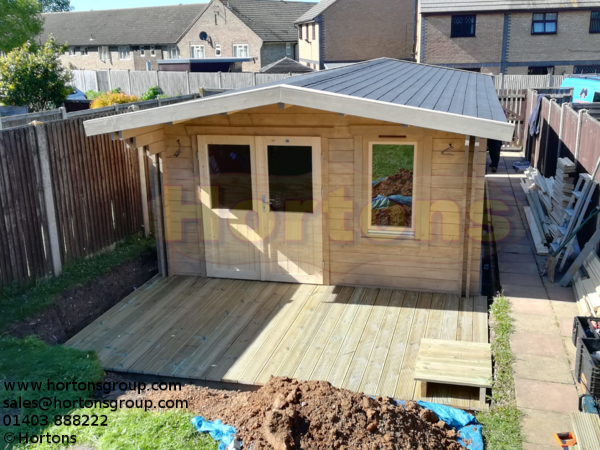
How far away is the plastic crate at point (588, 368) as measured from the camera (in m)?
4.65

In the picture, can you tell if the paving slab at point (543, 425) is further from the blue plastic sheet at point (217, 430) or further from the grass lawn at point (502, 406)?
the blue plastic sheet at point (217, 430)

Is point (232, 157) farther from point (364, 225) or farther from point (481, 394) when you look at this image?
point (481, 394)

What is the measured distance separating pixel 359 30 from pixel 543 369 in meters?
37.9

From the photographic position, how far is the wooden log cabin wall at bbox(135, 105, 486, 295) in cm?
732

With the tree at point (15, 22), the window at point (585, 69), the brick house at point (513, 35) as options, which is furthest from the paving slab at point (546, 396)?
the tree at point (15, 22)

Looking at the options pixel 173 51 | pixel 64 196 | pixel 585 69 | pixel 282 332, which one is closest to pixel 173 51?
pixel 173 51

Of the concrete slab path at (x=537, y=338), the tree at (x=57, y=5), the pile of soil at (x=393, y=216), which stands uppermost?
the tree at (x=57, y=5)

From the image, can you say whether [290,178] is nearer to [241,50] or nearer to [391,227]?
[391,227]

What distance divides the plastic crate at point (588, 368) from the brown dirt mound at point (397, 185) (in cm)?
310

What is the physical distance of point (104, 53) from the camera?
55.3 meters

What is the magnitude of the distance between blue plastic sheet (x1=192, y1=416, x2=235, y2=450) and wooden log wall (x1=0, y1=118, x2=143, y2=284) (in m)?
3.95

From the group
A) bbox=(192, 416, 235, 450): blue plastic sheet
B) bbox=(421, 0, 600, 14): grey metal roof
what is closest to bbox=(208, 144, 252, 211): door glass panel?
bbox=(192, 416, 235, 450): blue plastic sheet

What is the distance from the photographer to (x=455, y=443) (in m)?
4.37

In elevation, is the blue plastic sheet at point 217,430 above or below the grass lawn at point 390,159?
below
